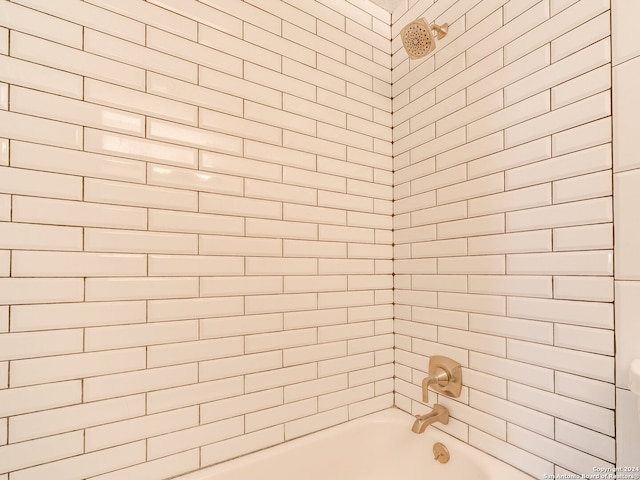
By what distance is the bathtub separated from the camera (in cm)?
102

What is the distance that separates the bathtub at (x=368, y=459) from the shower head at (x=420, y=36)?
144 centimetres

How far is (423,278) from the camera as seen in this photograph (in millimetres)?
1322

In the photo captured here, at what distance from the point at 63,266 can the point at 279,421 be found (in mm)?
856

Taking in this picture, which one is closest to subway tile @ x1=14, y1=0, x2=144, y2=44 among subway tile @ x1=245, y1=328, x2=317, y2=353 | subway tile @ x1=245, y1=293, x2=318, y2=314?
subway tile @ x1=245, y1=293, x2=318, y2=314

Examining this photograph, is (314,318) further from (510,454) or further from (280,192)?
(510,454)

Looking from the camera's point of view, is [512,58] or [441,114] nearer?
[512,58]

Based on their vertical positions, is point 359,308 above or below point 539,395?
above

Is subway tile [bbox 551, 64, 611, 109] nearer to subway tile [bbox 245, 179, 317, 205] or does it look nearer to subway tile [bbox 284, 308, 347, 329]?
subway tile [bbox 245, 179, 317, 205]

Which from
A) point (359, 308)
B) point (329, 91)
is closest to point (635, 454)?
point (359, 308)

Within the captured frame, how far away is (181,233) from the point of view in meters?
0.99

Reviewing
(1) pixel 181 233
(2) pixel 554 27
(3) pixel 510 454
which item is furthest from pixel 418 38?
(3) pixel 510 454

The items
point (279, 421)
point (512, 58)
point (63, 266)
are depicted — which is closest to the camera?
point (63, 266)

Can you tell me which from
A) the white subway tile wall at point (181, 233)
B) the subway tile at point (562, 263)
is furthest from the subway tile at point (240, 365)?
the subway tile at point (562, 263)

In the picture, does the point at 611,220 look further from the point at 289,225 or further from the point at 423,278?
the point at 289,225
